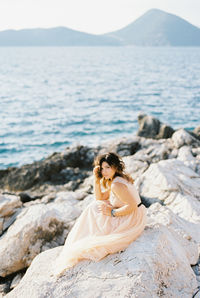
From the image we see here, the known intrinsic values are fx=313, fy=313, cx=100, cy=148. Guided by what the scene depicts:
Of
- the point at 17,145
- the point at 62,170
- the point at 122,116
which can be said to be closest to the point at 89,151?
the point at 62,170

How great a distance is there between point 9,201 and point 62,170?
5.78 m

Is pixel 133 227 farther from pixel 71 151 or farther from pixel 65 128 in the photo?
pixel 65 128

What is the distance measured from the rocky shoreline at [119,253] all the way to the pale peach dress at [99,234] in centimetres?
14

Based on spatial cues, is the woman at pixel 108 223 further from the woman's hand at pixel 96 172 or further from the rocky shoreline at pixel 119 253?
the rocky shoreline at pixel 119 253

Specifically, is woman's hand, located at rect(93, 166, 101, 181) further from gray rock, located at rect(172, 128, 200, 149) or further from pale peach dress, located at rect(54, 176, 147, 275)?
gray rock, located at rect(172, 128, 200, 149)

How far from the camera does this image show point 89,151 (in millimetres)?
16609

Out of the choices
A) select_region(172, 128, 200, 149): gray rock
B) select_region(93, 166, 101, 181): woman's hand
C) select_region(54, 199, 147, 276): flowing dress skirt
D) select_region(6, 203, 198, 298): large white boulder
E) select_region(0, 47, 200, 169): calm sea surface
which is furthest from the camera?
select_region(0, 47, 200, 169): calm sea surface

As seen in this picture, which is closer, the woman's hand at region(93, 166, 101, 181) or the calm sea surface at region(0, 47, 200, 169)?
the woman's hand at region(93, 166, 101, 181)

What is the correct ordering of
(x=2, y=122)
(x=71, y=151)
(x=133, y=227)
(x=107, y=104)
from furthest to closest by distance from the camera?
(x=107, y=104)
(x=2, y=122)
(x=71, y=151)
(x=133, y=227)

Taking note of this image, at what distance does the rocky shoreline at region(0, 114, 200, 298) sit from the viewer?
4.82 m

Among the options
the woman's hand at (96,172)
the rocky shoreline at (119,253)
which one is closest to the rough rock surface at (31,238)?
the rocky shoreline at (119,253)

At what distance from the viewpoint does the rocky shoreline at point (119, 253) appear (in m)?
4.82

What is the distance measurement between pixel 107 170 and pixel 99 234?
114 centimetres

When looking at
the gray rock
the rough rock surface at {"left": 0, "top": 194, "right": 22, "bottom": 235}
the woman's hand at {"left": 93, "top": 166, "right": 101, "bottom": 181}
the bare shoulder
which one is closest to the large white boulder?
the bare shoulder
